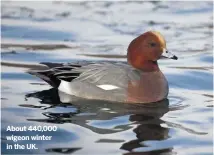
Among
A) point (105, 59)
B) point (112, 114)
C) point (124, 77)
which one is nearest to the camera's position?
point (112, 114)

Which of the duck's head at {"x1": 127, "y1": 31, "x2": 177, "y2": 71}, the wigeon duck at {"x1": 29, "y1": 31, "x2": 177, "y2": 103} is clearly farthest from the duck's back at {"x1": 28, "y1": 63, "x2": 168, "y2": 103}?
the duck's head at {"x1": 127, "y1": 31, "x2": 177, "y2": 71}

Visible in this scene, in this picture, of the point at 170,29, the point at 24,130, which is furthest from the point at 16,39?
the point at 24,130

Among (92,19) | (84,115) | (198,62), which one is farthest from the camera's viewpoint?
(92,19)

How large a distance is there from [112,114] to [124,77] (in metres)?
0.65

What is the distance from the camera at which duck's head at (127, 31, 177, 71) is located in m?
8.24

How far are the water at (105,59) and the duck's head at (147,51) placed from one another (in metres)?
0.56

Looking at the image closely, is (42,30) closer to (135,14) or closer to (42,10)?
(42,10)

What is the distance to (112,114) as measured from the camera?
25.0ft

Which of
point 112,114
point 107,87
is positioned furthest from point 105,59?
point 112,114

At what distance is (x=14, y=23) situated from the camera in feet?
41.5

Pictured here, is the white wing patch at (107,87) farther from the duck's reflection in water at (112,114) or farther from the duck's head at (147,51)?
the duck's head at (147,51)

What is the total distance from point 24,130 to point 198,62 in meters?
4.29

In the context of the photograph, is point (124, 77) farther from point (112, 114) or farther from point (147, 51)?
point (112, 114)

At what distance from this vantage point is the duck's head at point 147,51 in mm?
8242
